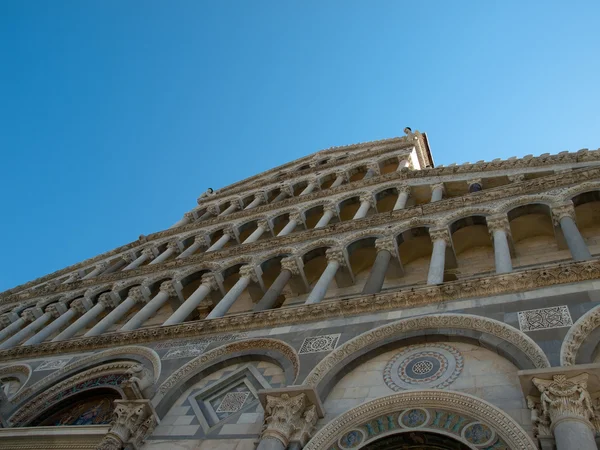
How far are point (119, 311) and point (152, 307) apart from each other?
1.24 meters

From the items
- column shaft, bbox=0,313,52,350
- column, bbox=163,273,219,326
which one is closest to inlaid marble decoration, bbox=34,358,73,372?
column, bbox=163,273,219,326

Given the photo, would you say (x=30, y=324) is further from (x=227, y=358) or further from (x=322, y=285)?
(x=322, y=285)

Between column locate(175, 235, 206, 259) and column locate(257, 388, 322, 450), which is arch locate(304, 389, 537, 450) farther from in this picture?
column locate(175, 235, 206, 259)

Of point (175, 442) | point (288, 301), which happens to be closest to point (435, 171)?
point (288, 301)

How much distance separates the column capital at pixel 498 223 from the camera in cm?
1177

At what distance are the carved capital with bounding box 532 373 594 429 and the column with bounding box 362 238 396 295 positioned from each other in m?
4.28

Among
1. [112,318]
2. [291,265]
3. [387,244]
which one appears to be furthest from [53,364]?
[387,244]

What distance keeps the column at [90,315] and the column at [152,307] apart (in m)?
1.68

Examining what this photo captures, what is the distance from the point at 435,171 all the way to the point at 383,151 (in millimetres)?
6355

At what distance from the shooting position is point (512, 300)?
8758 mm

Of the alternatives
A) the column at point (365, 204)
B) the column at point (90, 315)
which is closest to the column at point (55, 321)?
the column at point (90, 315)

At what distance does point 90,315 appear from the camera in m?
15.8

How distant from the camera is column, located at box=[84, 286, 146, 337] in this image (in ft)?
46.7

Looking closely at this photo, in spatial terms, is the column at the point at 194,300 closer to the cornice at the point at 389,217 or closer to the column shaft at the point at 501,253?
the cornice at the point at 389,217
